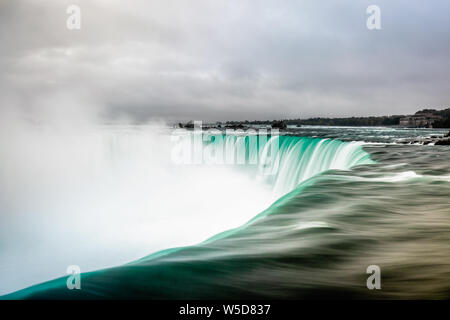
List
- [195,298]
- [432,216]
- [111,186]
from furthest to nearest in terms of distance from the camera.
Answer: [111,186] < [432,216] < [195,298]

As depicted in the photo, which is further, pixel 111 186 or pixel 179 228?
pixel 111 186

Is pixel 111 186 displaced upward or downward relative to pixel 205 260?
downward

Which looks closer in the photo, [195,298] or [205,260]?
[195,298]

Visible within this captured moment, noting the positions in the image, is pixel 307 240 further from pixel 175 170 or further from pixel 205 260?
pixel 175 170

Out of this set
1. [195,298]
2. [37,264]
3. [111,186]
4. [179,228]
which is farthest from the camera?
[111,186]

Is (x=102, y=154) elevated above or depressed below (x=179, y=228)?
above

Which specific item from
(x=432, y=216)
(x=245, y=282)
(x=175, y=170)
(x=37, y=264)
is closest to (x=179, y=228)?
(x=37, y=264)
